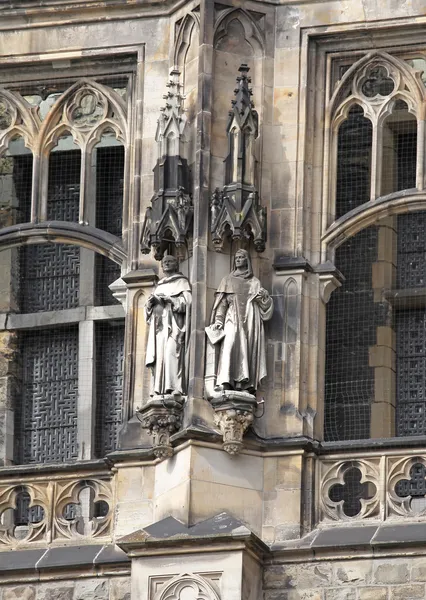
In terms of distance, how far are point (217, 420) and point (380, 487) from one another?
1293 mm

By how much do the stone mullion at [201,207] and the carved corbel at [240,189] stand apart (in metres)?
0.10

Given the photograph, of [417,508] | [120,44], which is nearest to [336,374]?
[417,508]

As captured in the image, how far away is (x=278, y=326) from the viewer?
1071 inches

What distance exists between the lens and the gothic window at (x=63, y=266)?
93.7ft

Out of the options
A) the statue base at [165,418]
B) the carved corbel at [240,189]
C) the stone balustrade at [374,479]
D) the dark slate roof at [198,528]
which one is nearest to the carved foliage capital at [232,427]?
the statue base at [165,418]

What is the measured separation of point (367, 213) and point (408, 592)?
3.16 m

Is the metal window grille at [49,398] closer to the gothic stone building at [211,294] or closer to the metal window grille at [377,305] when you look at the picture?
the gothic stone building at [211,294]

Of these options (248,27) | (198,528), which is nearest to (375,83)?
(248,27)

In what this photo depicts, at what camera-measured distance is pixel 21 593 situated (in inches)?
1066

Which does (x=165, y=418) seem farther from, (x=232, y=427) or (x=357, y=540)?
(x=357, y=540)

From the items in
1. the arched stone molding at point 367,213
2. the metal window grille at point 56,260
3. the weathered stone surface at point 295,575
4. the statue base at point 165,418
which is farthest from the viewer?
the metal window grille at point 56,260

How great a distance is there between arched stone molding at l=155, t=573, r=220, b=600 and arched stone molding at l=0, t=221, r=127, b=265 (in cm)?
301

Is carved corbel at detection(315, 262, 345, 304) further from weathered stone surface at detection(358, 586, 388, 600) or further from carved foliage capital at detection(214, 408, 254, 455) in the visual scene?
weathered stone surface at detection(358, 586, 388, 600)

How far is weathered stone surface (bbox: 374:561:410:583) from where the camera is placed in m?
26.2
